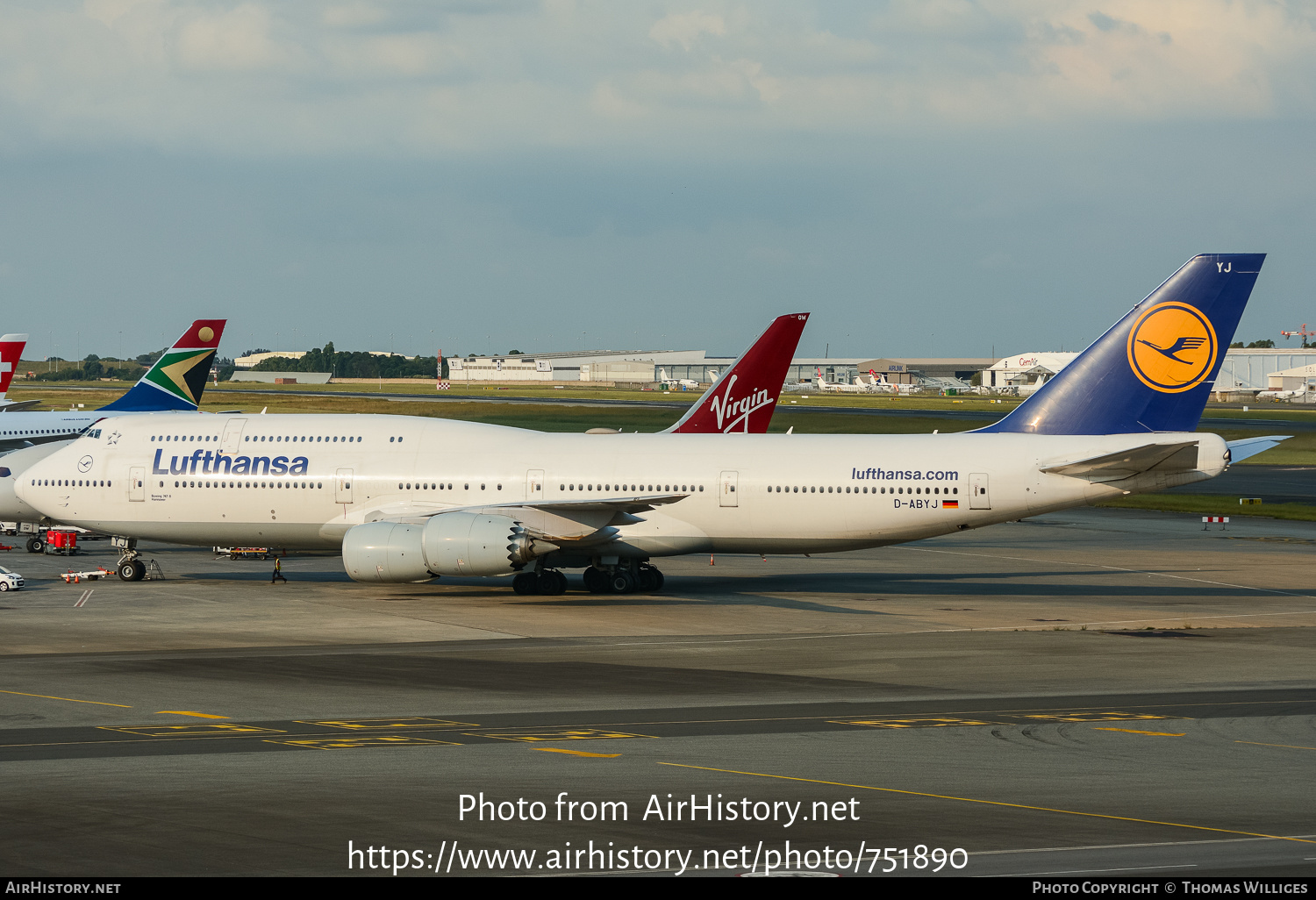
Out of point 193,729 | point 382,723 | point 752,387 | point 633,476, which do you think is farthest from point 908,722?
point 752,387

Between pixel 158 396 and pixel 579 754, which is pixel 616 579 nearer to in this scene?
pixel 579 754

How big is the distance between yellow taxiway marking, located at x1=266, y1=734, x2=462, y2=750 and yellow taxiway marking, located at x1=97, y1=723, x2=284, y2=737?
0.89 m

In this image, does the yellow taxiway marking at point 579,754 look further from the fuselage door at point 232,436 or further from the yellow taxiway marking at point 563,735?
the fuselage door at point 232,436

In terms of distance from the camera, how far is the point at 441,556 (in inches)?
1531

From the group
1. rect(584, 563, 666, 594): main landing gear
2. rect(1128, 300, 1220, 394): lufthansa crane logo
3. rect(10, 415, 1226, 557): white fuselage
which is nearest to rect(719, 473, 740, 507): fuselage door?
rect(10, 415, 1226, 557): white fuselage

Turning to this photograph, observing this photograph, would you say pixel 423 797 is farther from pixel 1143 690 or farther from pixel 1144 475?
pixel 1144 475

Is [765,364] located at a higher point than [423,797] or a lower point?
higher

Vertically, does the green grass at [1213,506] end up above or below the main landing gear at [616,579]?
above

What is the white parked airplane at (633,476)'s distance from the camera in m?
39.8

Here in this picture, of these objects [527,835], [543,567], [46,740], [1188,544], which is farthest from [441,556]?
[1188,544]

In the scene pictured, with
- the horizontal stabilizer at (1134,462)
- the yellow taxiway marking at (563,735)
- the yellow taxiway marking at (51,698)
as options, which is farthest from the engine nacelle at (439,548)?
the yellow taxiway marking at (563,735)

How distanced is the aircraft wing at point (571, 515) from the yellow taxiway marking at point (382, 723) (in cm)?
1657

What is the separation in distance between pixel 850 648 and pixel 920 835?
1601cm

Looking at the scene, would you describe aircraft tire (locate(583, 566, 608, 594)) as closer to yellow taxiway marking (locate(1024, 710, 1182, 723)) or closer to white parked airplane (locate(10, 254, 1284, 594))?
white parked airplane (locate(10, 254, 1284, 594))
